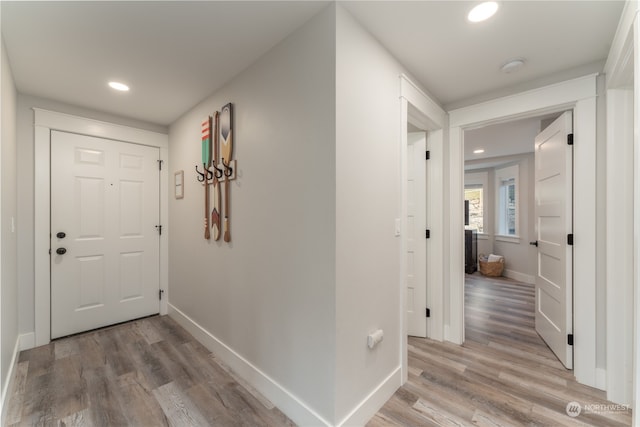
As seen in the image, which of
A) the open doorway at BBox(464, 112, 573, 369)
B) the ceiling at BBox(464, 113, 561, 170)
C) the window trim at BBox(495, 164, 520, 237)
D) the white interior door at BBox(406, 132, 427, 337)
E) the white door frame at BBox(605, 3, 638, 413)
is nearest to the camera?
the white door frame at BBox(605, 3, 638, 413)

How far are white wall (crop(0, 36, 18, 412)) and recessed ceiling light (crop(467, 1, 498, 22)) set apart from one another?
2770 mm

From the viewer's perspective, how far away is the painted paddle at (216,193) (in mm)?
2346

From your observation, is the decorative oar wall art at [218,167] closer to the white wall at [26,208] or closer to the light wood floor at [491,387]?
the white wall at [26,208]

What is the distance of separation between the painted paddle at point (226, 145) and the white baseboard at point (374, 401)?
1.47 m

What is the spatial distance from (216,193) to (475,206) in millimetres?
5904

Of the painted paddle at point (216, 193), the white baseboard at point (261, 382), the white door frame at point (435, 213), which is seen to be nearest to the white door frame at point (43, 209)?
the white baseboard at point (261, 382)

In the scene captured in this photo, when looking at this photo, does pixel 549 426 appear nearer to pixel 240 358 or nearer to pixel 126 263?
pixel 240 358

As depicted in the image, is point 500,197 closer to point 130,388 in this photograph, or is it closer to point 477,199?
point 477,199

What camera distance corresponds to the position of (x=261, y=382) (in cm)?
189

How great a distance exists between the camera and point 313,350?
5.10 feet

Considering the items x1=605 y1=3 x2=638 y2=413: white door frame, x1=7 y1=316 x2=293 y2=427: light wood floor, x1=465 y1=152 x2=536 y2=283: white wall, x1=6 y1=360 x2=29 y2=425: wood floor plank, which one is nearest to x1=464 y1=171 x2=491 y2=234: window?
x1=465 y1=152 x2=536 y2=283: white wall

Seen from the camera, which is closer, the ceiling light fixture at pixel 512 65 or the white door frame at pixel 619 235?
the white door frame at pixel 619 235

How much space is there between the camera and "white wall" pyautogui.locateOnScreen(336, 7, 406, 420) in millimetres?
1472

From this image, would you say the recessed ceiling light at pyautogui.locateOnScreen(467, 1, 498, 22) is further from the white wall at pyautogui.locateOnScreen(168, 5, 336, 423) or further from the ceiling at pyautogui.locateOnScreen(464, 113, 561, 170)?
the ceiling at pyautogui.locateOnScreen(464, 113, 561, 170)
